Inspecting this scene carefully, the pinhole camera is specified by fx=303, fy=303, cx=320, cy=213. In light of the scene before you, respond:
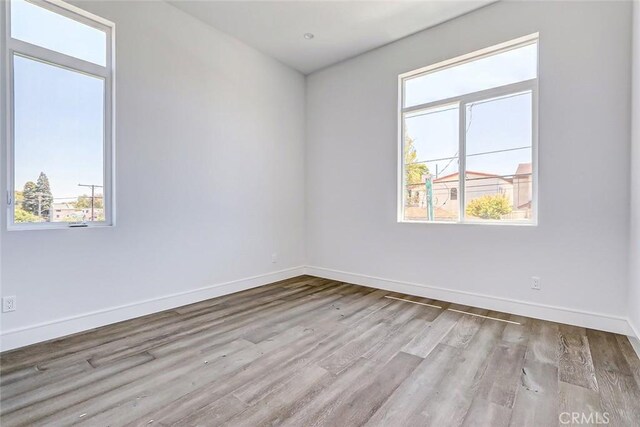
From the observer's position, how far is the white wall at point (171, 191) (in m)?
2.48

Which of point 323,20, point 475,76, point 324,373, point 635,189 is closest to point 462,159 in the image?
point 475,76

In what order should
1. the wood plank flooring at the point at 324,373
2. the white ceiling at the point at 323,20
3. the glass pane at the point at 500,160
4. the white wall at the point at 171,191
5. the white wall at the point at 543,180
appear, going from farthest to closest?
the white ceiling at the point at 323,20 → the glass pane at the point at 500,160 → the white wall at the point at 543,180 → the white wall at the point at 171,191 → the wood plank flooring at the point at 324,373

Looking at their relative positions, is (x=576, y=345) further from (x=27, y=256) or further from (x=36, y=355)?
(x=27, y=256)

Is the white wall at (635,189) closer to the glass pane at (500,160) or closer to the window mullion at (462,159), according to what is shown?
the glass pane at (500,160)

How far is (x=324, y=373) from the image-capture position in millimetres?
1963

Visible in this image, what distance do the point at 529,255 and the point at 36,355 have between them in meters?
4.19

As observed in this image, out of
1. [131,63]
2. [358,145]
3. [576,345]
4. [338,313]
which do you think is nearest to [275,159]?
[358,145]

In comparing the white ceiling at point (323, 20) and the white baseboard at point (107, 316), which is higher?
the white ceiling at point (323, 20)

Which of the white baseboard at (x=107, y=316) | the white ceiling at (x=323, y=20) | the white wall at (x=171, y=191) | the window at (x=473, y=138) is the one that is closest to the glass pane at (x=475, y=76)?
the window at (x=473, y=138)

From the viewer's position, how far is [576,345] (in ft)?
7.70

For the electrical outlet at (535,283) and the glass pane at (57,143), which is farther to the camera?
the electrical outlet at (535,283)

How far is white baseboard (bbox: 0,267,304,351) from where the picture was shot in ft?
7.55

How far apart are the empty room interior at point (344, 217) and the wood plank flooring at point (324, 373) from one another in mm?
19

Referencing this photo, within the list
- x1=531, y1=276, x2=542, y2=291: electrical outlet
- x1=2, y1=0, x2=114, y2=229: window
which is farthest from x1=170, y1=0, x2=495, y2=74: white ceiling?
x1=531, y1=276, x2=542, y2=291: electrical outlet
